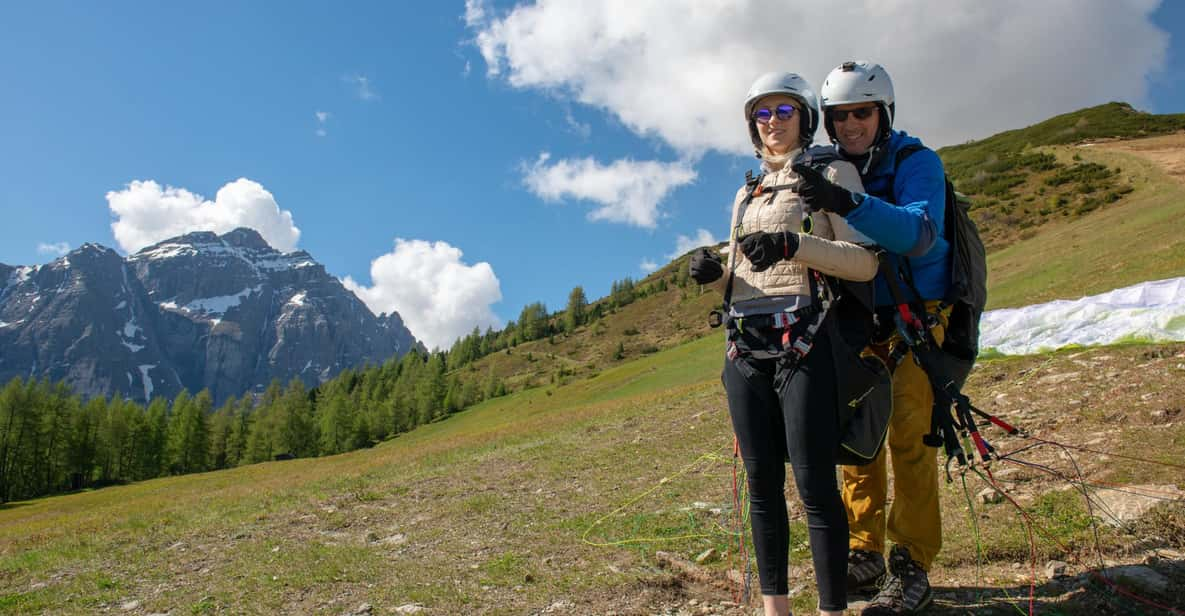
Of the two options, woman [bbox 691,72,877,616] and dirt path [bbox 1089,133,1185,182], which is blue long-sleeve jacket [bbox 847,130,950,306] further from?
dirt path [bbox 1089,133,1185,182]

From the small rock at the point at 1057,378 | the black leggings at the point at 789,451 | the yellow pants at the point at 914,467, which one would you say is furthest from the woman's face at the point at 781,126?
the small rock at the point at 1057,378

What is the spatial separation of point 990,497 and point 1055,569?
1472 mm

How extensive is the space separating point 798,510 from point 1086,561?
2.84m

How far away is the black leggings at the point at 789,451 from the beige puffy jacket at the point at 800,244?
0.27m

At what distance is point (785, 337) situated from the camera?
10.9 ft

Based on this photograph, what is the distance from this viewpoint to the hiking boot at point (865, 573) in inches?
162

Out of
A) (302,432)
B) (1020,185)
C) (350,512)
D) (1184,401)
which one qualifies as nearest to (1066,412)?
(1184,401)

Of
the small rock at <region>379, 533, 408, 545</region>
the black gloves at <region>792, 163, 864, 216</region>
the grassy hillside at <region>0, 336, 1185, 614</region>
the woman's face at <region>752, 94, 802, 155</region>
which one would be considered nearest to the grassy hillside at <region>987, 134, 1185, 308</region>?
the grassy hillside at <region>0, 336, 1185, 614</region>

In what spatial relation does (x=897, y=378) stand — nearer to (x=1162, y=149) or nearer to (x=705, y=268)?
(x=705, y=268)

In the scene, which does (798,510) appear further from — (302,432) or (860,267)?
(302,432)

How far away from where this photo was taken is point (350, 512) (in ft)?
Result: 30.0

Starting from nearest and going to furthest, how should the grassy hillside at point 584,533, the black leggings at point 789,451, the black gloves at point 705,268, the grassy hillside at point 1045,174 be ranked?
the black leggings at point 789,451 → the black gloves at point 705,268 → the grassy hillside at point 584,533 → the grassy hillside at point 1045,174

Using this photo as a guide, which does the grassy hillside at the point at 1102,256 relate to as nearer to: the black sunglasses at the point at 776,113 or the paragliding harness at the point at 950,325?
the paragliding harness at the point at 950,325

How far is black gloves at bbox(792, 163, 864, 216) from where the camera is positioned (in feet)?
10.1
